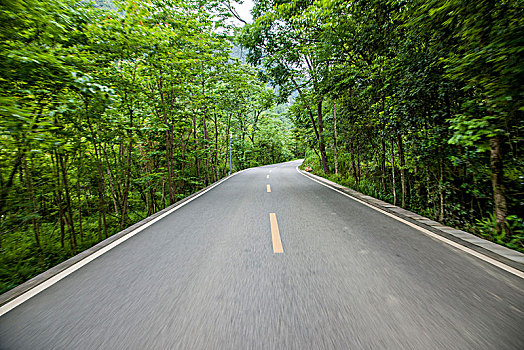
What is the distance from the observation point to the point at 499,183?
11.6 feet

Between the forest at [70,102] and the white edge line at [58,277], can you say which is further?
the forest at [70,102]

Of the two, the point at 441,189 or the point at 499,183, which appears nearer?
the point at 499,183

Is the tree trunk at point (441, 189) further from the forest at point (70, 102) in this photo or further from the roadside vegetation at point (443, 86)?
the forest at point (70, 102)

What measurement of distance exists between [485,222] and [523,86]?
2584mm

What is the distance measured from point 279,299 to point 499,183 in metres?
4.36

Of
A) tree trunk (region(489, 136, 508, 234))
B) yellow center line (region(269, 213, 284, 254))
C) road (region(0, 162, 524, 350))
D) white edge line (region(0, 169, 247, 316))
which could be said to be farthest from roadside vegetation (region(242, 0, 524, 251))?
white edge line (region(0, 169, 247, 316))

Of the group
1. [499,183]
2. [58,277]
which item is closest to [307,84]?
[499,183]

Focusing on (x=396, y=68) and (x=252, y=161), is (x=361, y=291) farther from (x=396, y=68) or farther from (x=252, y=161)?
(x=252, y=161)

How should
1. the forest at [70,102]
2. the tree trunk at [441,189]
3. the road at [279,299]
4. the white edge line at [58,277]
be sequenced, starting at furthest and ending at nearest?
the tree trunk at [441,189] → the forest at [70,102] → the white edge line at [58,277] → the road at [279,299]

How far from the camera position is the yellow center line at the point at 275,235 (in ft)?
9.97

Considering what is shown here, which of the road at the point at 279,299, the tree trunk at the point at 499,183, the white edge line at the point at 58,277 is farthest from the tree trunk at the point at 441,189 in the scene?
the white edge line at the point at 58,277

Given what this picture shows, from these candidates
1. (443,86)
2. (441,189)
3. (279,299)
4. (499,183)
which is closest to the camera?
(279,299)

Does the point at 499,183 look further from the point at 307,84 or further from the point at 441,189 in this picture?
the point at 307,84

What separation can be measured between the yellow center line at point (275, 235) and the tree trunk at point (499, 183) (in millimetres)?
3794
